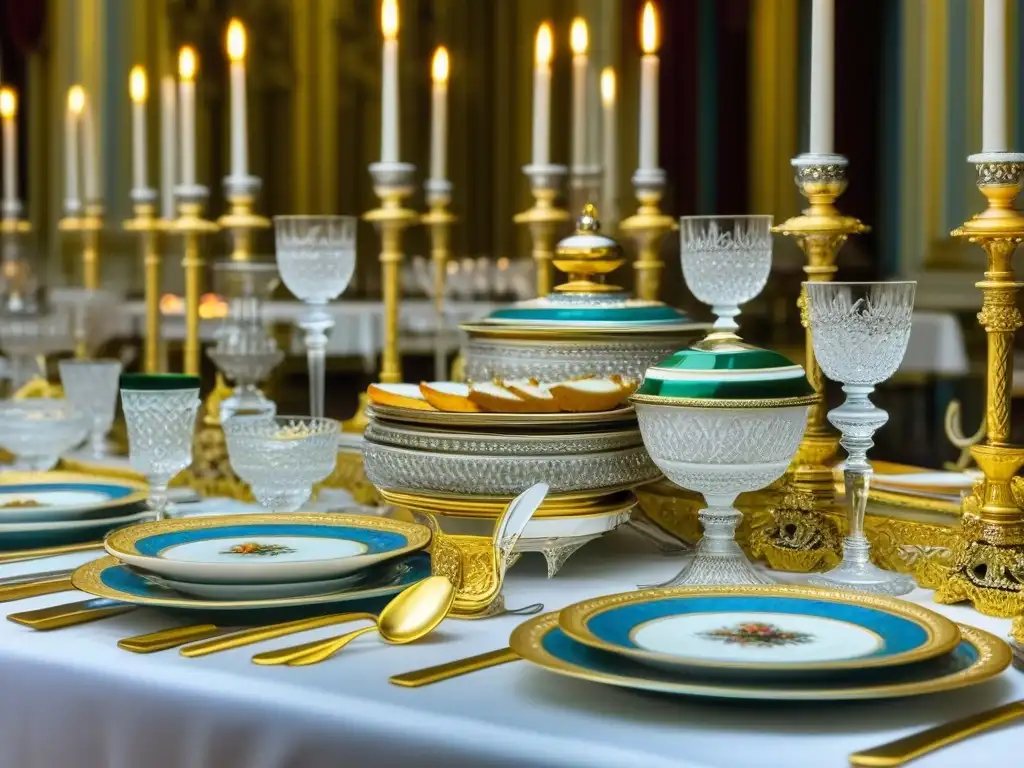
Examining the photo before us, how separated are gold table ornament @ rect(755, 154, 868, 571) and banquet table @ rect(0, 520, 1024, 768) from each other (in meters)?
0.25

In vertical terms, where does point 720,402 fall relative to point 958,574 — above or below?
above

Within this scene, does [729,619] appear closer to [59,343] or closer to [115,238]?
[59,343]

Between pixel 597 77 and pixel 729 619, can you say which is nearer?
pixel 729 619

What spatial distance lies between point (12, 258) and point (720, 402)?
4.94 metres

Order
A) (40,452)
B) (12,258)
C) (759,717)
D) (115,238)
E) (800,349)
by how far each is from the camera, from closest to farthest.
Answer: (759,717) < (40,452) < (800,349) < (12,258) < (115,238)

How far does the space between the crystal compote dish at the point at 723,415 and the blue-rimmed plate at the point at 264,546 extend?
0.23 m

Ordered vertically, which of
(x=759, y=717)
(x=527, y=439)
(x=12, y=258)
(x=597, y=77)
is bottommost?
(x=759, y=717)

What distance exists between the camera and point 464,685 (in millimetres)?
1002

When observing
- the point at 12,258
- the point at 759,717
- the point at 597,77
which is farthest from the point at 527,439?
the point at 12,258

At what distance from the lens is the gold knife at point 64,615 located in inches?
46.3

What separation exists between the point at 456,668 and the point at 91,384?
104 centimetres

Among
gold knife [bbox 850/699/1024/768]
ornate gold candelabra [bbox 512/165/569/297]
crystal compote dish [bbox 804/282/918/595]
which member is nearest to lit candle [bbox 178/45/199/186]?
ornate gold candelabra [bbox 512/165/569/297]

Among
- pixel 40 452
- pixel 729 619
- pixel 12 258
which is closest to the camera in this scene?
pixel 729 619

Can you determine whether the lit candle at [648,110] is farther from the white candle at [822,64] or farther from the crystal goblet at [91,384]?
the crystal goblet at [91,384]
